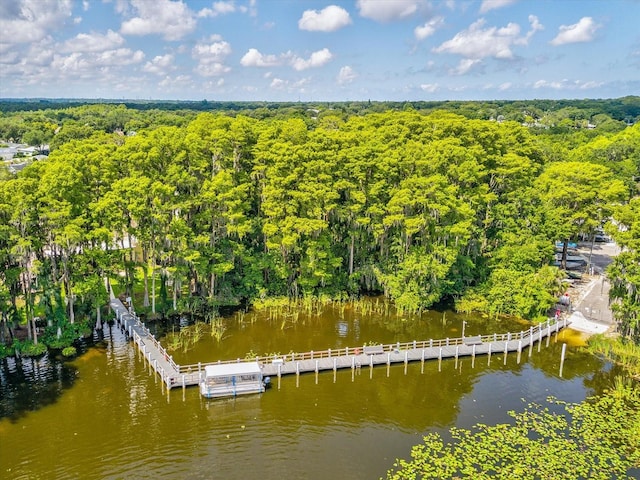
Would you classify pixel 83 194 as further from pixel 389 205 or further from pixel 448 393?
pixel 448 393

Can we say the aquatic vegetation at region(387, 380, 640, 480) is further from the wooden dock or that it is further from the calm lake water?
the wooden dock

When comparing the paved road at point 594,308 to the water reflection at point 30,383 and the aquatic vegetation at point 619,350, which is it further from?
the water reflection at point 30,383

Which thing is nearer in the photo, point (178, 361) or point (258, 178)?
point (178, 361)

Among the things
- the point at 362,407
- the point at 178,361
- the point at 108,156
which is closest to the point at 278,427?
the point at 362,407

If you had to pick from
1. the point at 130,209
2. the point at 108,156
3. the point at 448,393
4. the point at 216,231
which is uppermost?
the point at 108,156

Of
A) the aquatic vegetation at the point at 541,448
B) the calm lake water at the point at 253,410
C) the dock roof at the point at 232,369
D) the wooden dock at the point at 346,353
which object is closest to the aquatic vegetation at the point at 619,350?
the calm lake water at the point at 253,410

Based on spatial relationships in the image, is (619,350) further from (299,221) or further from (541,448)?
(299,221)
